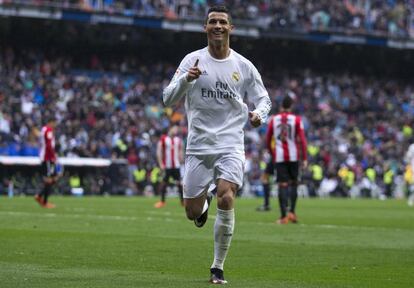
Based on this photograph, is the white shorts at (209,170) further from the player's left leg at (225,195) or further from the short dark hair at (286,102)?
the short dark hair at (286,102)

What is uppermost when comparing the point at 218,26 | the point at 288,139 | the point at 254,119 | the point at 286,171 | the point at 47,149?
the point at 218,26

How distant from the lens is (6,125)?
39.8m

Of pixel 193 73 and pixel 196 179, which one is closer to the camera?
pixel 193 73

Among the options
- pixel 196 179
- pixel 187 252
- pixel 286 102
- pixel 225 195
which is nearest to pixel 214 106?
pixel 196 179

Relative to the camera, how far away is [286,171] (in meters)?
21.4

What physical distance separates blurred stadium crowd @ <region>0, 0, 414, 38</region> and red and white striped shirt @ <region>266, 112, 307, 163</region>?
85.5 feet

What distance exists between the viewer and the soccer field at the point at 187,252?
10.6 metres

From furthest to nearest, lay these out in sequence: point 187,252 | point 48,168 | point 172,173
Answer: point 172,173 < point 48,168 < point 187,252

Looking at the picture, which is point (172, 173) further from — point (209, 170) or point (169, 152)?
point (209, 170)

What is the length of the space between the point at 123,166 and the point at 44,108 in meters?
4.12

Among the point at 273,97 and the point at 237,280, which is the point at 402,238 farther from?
the point at 273,97

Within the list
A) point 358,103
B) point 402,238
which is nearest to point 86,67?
point 358,103

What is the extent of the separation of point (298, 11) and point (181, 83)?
1837 inches

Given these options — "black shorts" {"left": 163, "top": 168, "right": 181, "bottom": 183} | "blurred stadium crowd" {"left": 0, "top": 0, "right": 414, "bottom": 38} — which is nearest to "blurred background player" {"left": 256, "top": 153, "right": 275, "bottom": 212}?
"black shorts" {"left": 163, "top": 168, "right": 181, "bottom": 183}
